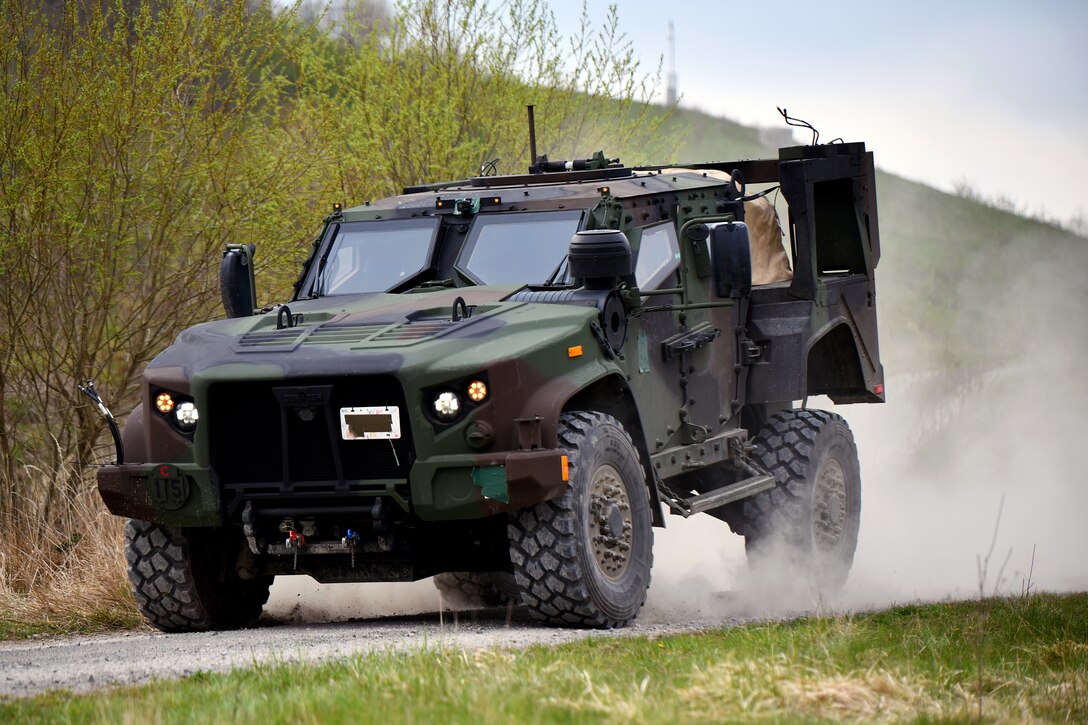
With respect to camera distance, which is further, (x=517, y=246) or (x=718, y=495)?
(x=718, y=495)

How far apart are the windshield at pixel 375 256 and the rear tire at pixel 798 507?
9.08ft

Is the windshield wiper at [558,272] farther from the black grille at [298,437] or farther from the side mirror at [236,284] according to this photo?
the side mirror at [236,284]

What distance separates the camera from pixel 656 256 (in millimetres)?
9859

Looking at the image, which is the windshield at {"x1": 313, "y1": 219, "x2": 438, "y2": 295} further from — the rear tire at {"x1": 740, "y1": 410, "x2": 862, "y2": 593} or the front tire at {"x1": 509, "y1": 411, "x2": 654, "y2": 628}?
the rear tire at {"x1": 740, "y1": 410, "x2": 862, "y2": 593}

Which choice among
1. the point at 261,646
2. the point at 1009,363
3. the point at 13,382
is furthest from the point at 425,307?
the point at 1009,363

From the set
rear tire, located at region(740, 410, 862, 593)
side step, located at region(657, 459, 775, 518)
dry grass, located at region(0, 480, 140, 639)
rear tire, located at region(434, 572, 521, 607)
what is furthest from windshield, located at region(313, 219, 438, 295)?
rear tire, located at region(740, 410, 862, 593)

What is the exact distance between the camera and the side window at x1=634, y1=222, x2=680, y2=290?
9656mm

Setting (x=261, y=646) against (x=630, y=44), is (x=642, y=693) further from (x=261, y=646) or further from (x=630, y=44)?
(x=630, y=44)

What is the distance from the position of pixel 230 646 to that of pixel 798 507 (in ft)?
14.4

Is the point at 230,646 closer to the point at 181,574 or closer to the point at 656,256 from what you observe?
the point at 181,574

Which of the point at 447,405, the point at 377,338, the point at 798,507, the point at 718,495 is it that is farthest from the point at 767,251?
the point at 447,405

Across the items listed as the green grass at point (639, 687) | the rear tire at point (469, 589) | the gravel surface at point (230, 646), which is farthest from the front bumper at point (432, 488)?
the rear tire at point (469, 589)

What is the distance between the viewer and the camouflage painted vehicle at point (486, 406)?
805 centimetres

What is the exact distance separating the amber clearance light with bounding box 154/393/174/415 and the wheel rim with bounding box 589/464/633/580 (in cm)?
210
